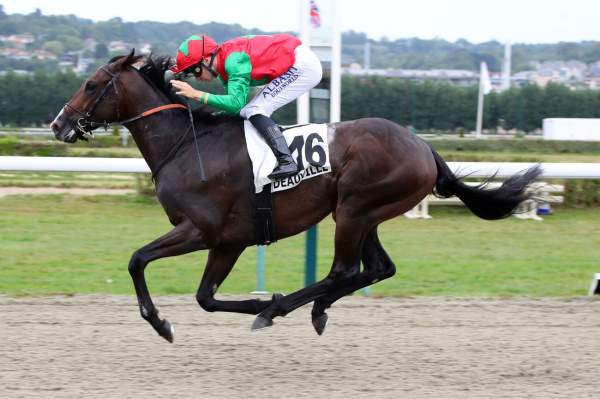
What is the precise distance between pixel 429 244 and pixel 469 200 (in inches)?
144

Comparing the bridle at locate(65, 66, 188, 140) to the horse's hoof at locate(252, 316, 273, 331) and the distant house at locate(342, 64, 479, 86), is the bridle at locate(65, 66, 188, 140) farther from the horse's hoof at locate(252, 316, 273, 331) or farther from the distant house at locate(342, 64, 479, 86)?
the distant house at locate(342, 64, 479, 86)

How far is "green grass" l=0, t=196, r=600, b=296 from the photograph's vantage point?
7.11m

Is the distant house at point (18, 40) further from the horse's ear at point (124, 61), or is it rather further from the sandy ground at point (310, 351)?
the horse's ear at point (124, 61)

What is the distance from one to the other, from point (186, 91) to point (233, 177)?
544 mm

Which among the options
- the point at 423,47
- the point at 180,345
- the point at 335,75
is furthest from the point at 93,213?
the point at 423,47

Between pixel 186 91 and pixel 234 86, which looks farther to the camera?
pixel 186 91

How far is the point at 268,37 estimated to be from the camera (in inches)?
203

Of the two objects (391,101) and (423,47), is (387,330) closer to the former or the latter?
(391,101)

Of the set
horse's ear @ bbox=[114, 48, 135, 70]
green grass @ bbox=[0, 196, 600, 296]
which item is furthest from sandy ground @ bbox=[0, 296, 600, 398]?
horse's ear @ bbox=[114, 48, 135, 70]

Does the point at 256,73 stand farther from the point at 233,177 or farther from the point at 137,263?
the point at 137,263

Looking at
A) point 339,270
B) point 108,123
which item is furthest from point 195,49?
point 339,270

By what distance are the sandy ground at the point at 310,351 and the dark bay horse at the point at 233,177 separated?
0.97ft

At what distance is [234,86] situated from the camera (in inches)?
195

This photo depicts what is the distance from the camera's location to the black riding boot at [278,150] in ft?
16.3
